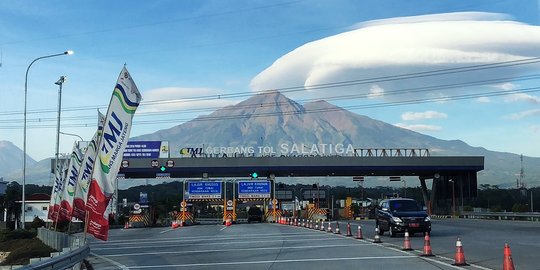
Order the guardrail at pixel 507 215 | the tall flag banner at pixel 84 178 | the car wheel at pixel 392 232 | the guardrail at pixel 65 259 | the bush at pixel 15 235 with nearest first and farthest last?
the guardrail at pixel 65 259
the tall flag banner at pixel 84 178
the car wheel at pixel 392 232
the bush at pixel 15 235
the guardrail at pixel 507 215

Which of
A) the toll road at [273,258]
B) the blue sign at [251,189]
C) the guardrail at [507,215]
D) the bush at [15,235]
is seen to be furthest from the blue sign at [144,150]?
the toll road at [273,258]

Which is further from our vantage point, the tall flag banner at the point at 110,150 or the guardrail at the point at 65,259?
the tall flag banner at the point at 110,150

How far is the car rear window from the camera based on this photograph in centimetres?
2908

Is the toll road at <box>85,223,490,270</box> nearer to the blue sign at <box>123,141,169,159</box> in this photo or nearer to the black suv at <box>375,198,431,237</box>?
the black suv at <box>375,198,431,237</box>

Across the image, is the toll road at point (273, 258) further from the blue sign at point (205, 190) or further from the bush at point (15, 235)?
the blue sign at point (205, 190)

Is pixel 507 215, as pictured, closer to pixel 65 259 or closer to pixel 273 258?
pixel 273 258

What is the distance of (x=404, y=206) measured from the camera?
2923 cm

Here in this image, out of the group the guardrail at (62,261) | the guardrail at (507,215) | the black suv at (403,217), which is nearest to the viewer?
the guardrail at (62,261)

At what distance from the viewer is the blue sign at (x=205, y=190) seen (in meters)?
62.6

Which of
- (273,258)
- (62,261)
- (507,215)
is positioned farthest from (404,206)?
(507,215)

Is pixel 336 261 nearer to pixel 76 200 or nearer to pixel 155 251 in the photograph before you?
pixel 155 251

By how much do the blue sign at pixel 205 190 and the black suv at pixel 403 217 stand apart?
34.5 meters

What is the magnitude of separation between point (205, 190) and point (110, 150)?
4823 centimetres

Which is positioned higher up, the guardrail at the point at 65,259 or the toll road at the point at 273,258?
the guardrail at the point at 65,259
